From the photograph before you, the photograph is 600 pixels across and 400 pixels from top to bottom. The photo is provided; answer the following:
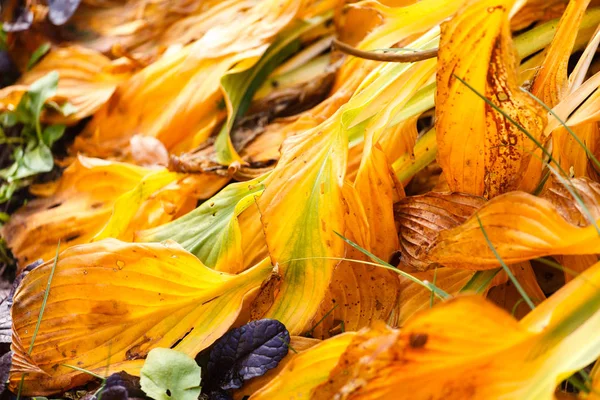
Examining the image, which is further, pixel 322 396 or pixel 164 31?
pixel 164 31

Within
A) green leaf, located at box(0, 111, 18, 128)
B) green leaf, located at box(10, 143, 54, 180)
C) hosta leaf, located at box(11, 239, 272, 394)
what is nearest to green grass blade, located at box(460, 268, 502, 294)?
hosta leaf, located at box(11, 239, 272, 394)

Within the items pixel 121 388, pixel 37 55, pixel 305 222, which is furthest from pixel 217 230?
pixel 37 55

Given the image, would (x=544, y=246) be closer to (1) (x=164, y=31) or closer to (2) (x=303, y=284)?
(2) (x=303, y=284)

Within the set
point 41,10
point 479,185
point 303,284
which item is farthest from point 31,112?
point 479,185

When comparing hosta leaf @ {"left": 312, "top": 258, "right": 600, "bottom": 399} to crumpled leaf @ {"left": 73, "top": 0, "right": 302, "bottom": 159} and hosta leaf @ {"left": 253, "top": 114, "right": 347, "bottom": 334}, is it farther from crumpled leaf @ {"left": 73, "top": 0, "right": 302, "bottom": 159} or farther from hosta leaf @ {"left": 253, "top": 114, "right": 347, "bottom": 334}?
crumpled leaf @ {"left": 73, "top": 0, "right": 302, "bottom": 159}

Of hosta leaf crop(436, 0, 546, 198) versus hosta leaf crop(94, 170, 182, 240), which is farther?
hosta leaf crop(94, 170, 182, 240)
